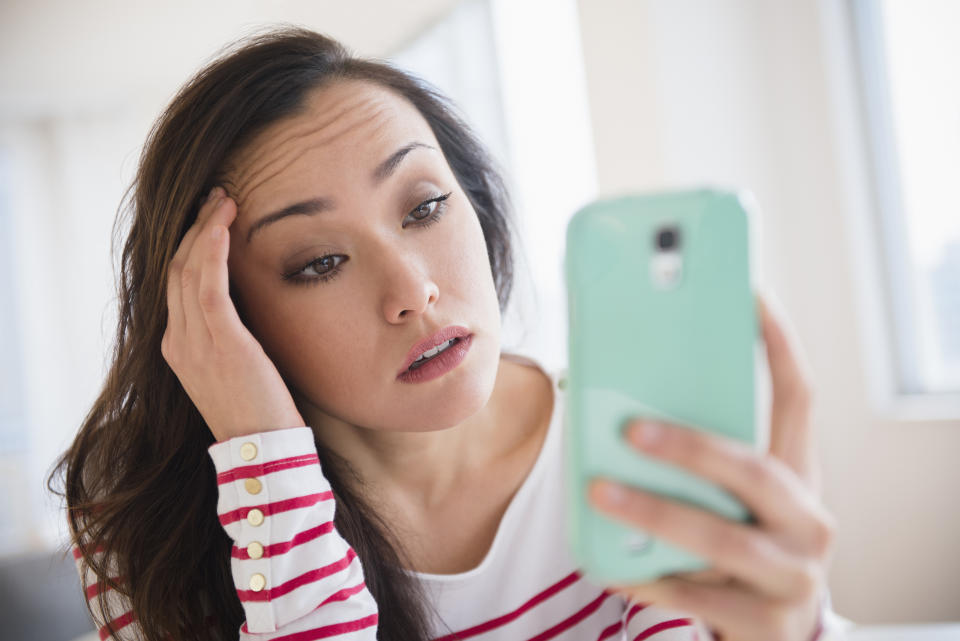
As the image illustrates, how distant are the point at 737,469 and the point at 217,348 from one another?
0.56 m

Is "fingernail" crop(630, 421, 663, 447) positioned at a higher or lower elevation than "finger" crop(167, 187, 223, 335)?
lower

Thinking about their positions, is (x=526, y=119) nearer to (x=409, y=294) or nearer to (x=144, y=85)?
Result: (x=409, y=294)

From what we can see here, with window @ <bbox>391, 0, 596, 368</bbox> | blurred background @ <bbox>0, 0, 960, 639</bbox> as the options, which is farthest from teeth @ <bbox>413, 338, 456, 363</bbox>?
window @ <bbox>391, 0, 596, 368</bbox>

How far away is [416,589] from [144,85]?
4722mm

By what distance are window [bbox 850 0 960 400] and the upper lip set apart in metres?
1.51

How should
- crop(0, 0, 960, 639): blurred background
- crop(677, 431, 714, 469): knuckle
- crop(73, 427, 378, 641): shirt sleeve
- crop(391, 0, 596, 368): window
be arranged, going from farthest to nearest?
crop(391, 0, 596, 368): window < crop(0, 0, 960, 639): blurred background < crop(73, 427, 378, 641): shirt sleeve < crop(677, 431, 714, 469): knuckle

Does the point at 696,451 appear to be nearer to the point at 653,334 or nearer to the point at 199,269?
the point at 653,334

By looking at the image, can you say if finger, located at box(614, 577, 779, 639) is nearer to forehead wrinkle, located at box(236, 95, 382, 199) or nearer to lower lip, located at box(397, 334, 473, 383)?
Result: lower lip, located at box(397, 334, 473, 383)

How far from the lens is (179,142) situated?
2.83ft

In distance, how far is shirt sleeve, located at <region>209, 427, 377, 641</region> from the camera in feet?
2.30

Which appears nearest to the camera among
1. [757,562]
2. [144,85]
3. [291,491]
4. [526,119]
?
[757,562]

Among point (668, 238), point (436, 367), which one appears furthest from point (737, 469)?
point (436, 367)

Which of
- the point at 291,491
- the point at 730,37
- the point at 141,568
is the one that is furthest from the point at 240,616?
the point at 730,37

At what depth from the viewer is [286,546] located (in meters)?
0.70
